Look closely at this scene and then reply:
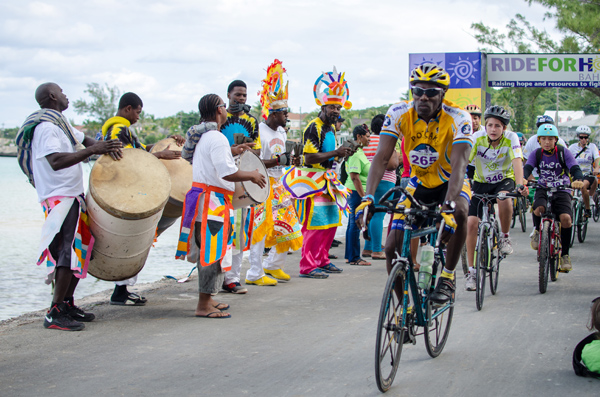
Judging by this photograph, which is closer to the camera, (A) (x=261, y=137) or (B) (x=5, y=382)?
(B) (x=5, y=382)

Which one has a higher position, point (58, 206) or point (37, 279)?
point (58, 206)

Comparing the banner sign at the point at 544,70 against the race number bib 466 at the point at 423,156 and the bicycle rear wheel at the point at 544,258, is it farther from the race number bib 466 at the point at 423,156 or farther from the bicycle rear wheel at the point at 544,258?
the race number bib 466 at the point at 423,156

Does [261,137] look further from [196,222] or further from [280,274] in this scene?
Result: [196,222]

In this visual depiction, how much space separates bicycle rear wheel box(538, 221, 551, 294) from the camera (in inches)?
305

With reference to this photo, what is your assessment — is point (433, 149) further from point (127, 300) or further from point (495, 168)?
point (127, 300)

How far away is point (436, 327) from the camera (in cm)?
509

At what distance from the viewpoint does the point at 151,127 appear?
11012 centimetres

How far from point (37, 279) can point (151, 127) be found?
104 m

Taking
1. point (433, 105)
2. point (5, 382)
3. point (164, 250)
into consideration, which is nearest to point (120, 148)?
point (5, 382)

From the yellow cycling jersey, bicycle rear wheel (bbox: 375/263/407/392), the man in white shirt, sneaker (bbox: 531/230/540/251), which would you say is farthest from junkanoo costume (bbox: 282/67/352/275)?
bicycle rear wheel (bbox: 375/263/407/392)

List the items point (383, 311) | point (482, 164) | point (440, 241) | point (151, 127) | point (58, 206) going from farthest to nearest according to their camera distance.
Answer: point (151, 127) → point (482, 164) → point (58, 206) → point (440, 241) → point (383, 311)

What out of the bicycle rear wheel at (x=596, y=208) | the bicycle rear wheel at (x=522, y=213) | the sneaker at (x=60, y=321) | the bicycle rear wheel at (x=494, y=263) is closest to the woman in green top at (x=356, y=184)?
the bicycle rear wheel at (x=494, y=263)

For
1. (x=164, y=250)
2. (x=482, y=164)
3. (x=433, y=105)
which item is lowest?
(x=164, y=250)

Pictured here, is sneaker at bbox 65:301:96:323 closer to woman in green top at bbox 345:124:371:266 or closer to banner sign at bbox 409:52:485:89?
woman in green top at bbox 345:124:371:266
